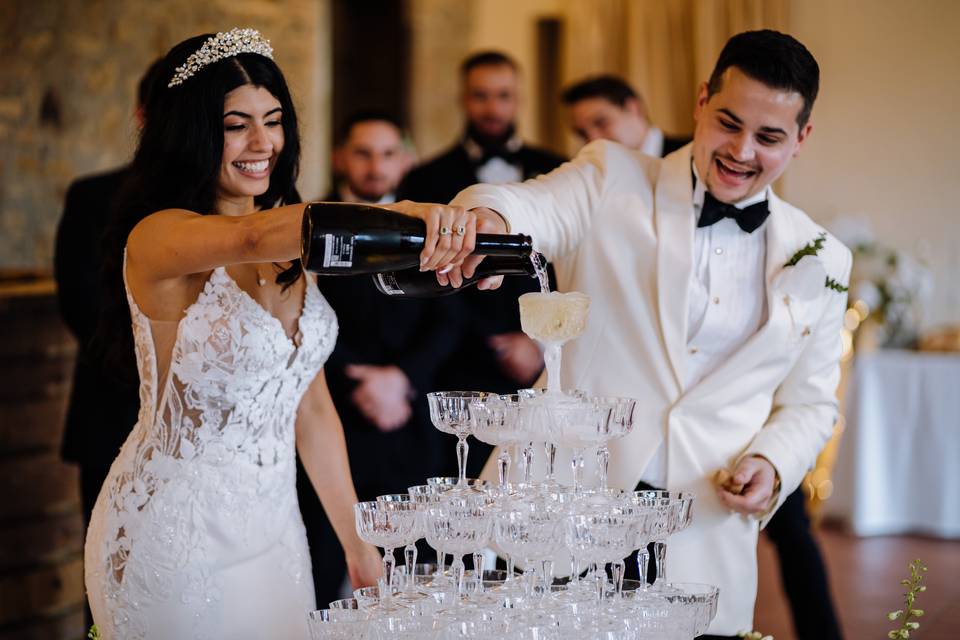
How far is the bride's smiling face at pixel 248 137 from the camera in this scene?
2.38 metres

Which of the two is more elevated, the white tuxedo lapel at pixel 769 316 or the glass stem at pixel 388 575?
the white tuxedo lapel at pixel 769 316

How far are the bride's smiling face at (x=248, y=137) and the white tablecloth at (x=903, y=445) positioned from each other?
16.5 ft

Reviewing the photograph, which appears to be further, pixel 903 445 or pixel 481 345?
pixel 903 445

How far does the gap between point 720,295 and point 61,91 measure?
15.4 ft

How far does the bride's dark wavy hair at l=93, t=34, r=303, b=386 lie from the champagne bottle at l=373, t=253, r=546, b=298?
18.1 inches

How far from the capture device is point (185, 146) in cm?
235

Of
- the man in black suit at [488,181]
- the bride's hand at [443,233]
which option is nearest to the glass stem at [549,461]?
the bride's hand at [443,233]

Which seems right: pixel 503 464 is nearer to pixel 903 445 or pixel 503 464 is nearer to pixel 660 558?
pixel 660 558

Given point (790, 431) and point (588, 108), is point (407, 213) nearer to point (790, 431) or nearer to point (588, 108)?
point (790, 431)

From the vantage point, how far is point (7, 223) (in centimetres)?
596

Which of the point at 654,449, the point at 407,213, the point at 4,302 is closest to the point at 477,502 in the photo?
the point at 407,213

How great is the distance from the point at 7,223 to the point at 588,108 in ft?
9.85

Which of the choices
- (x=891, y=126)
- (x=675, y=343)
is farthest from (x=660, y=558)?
(x=891, y=126)

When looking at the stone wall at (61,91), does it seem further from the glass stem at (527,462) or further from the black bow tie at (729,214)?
the glass stem at (527,462)
